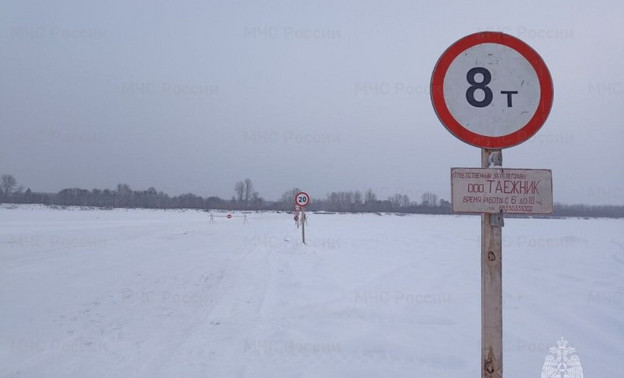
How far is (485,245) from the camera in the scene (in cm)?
249

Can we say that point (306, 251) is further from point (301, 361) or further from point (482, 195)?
point (482, 195)

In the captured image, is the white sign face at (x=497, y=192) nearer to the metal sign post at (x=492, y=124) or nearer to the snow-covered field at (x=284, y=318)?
the metal sign post at (x=492, y=124)

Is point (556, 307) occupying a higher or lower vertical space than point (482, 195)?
lower

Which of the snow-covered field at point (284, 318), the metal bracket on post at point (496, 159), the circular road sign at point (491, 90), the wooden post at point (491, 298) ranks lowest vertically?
the snow-covered field at point (284, 318)

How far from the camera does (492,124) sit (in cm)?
255

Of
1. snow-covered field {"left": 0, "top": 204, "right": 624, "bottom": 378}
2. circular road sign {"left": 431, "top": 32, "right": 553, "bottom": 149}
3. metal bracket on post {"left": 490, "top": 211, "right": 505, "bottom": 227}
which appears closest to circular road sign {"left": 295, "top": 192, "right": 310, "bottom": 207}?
snow-covered field {"left": 0, "top": 204, "right": 624, "bottom": 378}

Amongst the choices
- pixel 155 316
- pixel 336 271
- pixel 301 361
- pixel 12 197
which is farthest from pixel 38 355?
pixel 12 197

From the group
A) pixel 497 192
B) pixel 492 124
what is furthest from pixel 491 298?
pixel 492 124

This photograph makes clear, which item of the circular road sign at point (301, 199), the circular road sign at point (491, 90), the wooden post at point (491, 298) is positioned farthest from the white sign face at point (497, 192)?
the circular road sign at point (301, 199)

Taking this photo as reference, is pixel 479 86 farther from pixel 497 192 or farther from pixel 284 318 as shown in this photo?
pixel 284 318

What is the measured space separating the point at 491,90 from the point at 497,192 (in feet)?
2.15

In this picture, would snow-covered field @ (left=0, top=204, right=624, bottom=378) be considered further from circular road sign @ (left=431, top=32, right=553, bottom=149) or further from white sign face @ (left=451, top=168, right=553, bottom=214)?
circular road sign @ (left=431, top=32, right=553, bottom=149)

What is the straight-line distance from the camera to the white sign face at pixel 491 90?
101 inches

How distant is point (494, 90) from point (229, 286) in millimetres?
6722
